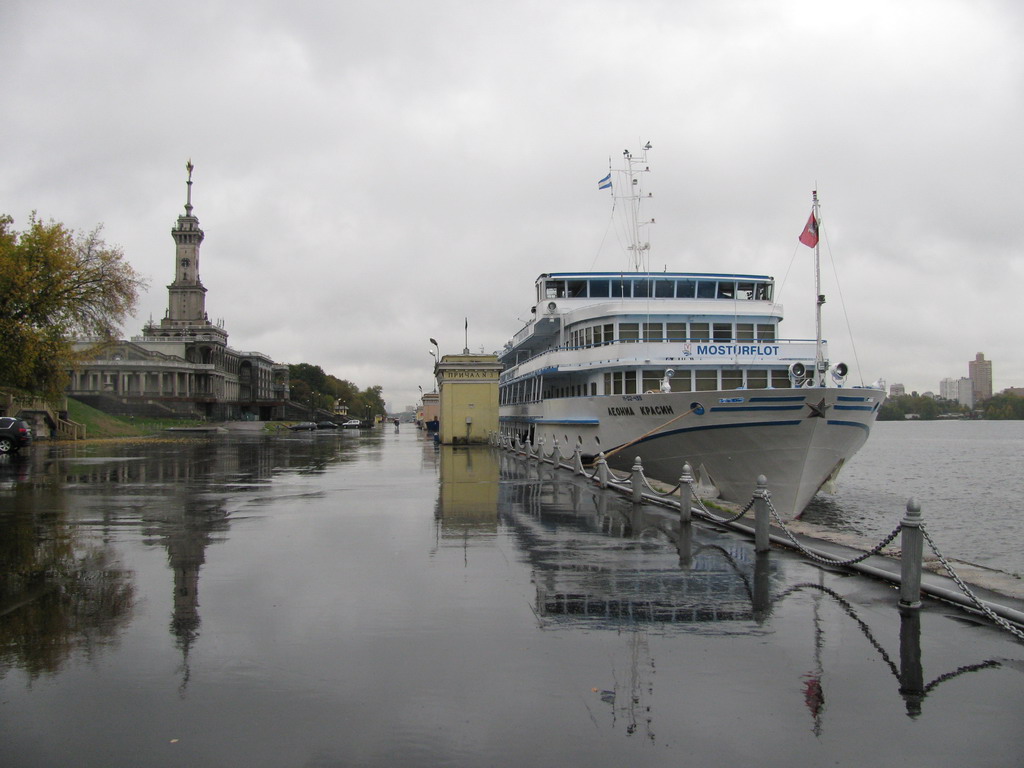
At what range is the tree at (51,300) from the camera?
3428 cm

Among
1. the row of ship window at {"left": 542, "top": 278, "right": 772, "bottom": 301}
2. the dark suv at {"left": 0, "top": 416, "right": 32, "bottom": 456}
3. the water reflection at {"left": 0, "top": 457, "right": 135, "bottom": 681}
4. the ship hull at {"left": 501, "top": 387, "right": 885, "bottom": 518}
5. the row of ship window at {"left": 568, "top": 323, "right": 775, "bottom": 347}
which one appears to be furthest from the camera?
the dark suv at {"left": 0, "top": 416, "right": 32, "bottom": 456}

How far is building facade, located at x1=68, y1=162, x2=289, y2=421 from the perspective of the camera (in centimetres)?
11019

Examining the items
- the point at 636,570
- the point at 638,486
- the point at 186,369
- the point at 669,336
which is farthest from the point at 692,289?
the point at 186,369

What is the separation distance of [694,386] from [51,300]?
101 ft

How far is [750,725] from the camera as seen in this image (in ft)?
14.7

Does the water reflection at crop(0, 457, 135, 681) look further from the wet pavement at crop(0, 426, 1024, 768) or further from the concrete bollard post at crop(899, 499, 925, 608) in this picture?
the concrete bollard post at crop(899, 499, 925, 608)

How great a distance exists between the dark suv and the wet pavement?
21.9m

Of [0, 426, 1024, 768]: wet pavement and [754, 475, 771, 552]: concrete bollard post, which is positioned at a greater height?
[754, 475, 771, 552]: concrete bollard post

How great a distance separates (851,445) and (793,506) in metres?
2.08

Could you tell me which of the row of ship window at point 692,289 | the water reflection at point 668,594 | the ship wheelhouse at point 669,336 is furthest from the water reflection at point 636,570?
the row of ship window at point 692,289

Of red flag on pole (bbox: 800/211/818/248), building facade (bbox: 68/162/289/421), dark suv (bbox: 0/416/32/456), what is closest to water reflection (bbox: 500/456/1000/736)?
red flag on pole (bbox: 800/211/818/248)

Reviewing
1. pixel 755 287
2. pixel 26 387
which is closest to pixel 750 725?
pixel 755 287

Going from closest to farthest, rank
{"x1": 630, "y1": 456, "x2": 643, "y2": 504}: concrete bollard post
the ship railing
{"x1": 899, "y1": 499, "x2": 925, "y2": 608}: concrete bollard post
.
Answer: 1. the ship railing
2. {"x1": 899, "y1": 499, "x2": 925, "y2": 608}: concrete bollard post
3. {"x1": 630, "y1": 456, "x2": 643, "y2": 504}: concrete bollard post

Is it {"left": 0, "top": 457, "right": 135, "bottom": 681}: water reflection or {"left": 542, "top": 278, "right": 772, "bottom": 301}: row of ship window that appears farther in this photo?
{"left": 542, "top": 278, "right": 772, "bottom": 301}: row of ship window
